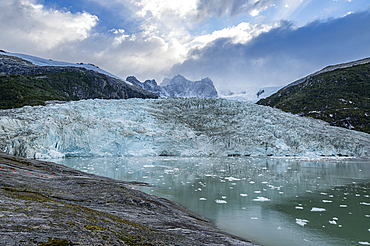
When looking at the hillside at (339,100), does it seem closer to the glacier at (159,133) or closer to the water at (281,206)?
the glacier at (159,133)

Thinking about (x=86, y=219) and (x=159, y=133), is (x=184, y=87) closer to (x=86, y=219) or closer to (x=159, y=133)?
(x=159, y=133)

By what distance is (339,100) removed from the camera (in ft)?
210

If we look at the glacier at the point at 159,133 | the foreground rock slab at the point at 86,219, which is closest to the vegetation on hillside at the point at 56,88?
the glacier at the point at 159,133

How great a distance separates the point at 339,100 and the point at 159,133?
63.1 metres

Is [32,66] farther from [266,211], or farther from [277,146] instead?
[266,211]

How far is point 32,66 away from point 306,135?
4278 inches

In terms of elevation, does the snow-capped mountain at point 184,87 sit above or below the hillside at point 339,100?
above

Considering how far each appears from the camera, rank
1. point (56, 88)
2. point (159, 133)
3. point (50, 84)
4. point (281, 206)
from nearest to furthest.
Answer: point (281, 206)
point (159, 133)
point (56, 88)
point (50, 84)

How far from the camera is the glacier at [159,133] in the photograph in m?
21.5

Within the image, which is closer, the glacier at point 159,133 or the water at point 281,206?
the water at point 281,206

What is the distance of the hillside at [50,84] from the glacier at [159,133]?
119 ft

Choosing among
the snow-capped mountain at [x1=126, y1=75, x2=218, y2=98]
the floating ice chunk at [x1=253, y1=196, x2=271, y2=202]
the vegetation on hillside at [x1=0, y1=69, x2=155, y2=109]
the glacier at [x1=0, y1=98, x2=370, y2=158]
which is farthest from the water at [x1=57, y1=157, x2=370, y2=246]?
the snow-capped mountain at [x1=126, y1=75, x2=218, y2=98]

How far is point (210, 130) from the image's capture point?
1191 inches

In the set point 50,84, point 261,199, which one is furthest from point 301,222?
A: point 50,84
